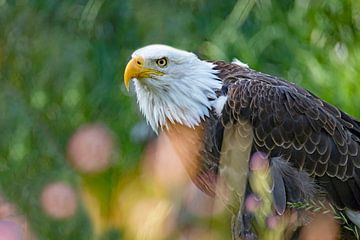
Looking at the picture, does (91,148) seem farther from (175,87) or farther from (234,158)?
(234,158)

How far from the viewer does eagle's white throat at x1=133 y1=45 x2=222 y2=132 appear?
3807mm

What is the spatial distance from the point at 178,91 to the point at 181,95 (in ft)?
0.06

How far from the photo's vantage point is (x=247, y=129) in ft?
12.0

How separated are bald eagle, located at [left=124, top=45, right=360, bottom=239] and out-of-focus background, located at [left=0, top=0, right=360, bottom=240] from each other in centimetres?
18

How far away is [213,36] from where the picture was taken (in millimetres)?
4797

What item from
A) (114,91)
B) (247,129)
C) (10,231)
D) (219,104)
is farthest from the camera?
(114,91)

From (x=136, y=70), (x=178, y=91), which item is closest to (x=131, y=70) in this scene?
(x=136, y=70)

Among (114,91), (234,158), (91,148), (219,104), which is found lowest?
(114,91)

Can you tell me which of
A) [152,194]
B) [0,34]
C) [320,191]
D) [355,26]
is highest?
[355,26]

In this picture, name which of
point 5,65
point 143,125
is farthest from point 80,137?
point 5,65

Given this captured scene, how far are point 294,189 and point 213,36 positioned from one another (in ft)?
4.38

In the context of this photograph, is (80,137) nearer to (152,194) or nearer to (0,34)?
(152,194)

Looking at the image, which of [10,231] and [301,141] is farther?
[301,141]

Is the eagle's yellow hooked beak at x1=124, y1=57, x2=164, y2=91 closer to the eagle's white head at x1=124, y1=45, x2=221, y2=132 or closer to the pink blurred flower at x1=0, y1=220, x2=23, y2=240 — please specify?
the eagle's white head at x1=124, y1=45, x2=221, y2=132
